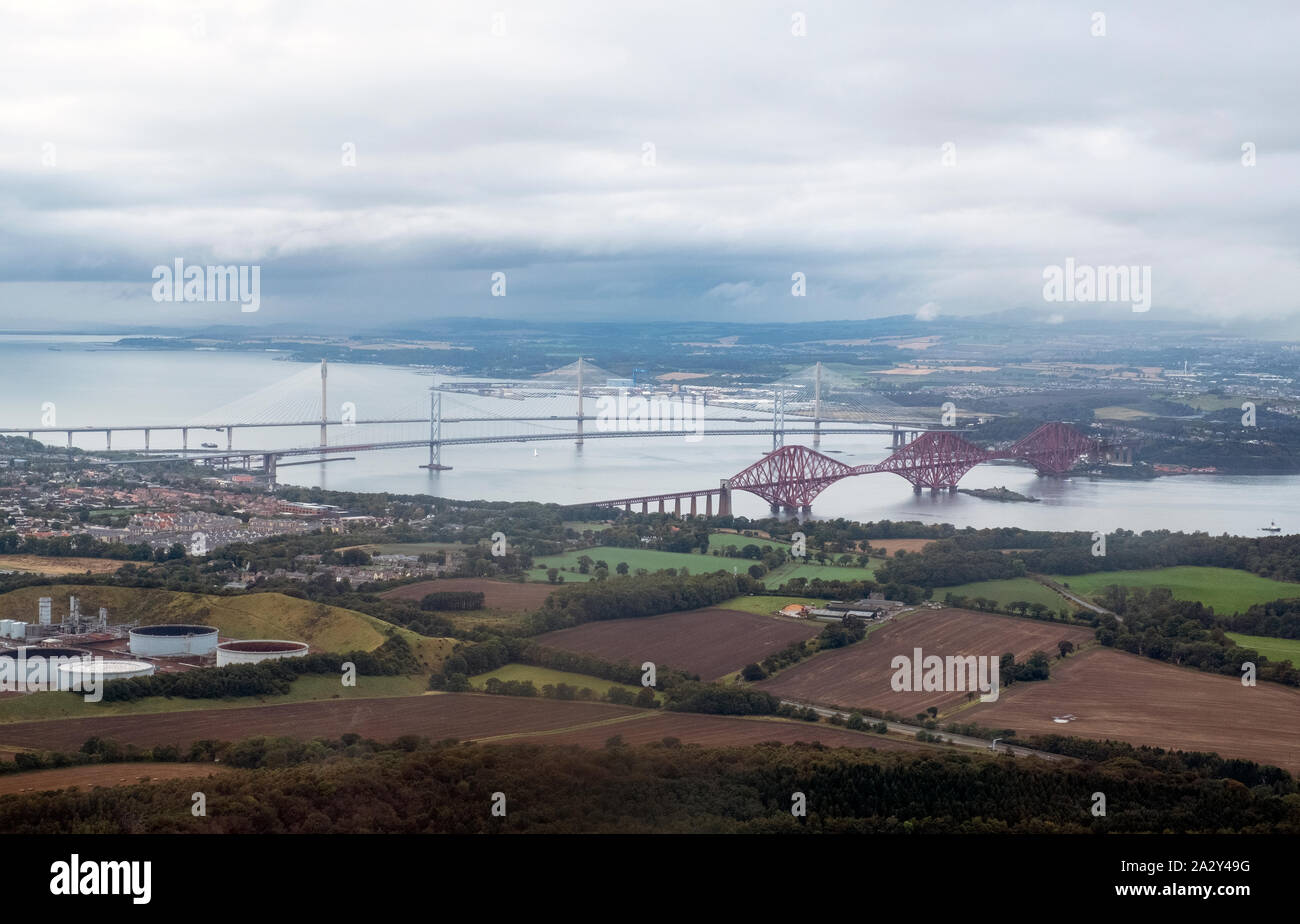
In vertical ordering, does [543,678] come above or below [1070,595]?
below

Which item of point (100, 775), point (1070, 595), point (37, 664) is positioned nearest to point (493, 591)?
point (37, 664)

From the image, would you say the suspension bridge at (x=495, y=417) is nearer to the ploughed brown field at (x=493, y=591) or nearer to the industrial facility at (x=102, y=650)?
the ploughed brown field at (x=493, y=591)

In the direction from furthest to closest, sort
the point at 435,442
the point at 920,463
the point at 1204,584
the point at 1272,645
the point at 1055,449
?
the point at 1055,449
the point at 435,442
the point at 920,463
the point at 1204,584
the point at 1272,645

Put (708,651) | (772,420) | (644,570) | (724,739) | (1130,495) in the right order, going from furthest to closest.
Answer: (772,420) → (1130,495) → (644,570) → (708,651) → (724,739)

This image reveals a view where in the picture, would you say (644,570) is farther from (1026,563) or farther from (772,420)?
(772,420)

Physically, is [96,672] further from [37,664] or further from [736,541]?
[736,541]

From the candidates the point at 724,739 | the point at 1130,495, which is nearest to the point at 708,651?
the point at 724,739
